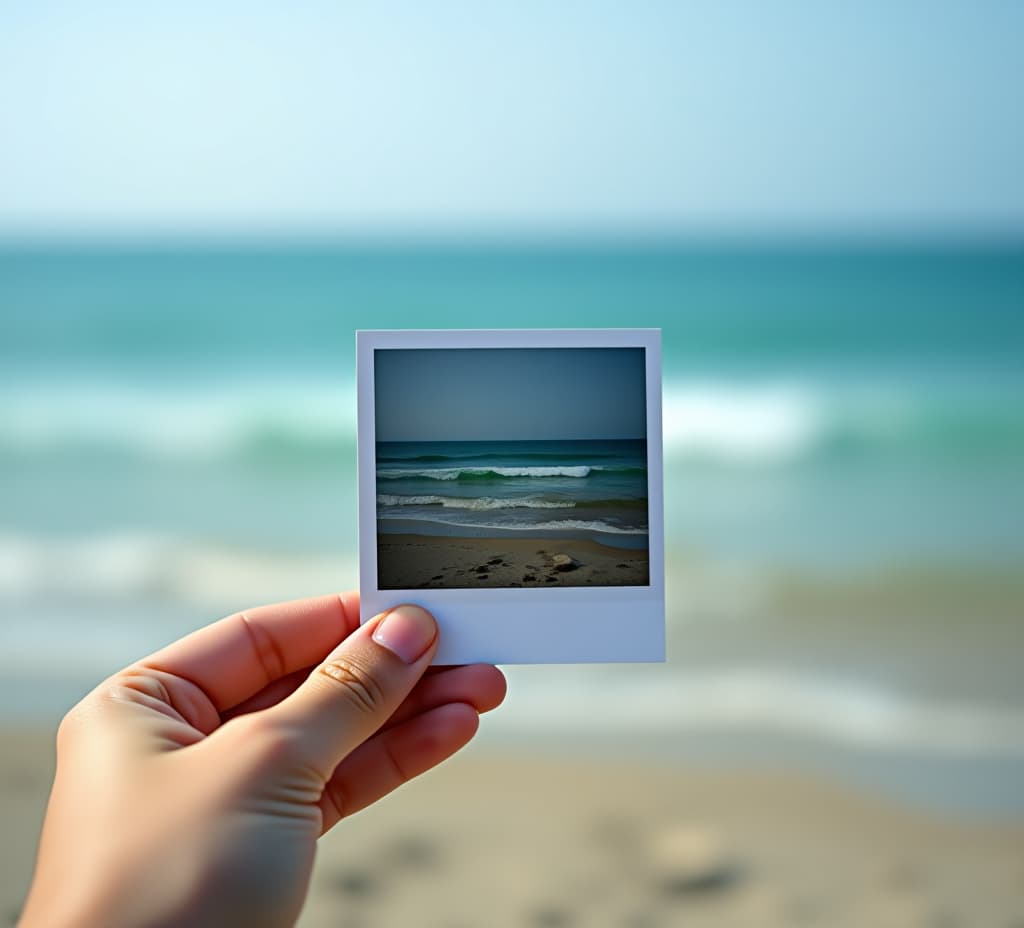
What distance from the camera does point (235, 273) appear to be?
3543mm

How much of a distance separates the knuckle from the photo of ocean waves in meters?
0.15

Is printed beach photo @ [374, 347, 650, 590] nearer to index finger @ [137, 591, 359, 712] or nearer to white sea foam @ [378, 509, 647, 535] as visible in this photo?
white sea foam @ [378, 509, 647, 535]

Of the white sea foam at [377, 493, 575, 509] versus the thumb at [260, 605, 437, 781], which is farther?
the white sea foam at [377, 493, 575, 509]

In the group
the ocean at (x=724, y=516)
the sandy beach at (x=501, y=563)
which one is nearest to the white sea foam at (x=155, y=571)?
the ocean at (x=724, y=516)

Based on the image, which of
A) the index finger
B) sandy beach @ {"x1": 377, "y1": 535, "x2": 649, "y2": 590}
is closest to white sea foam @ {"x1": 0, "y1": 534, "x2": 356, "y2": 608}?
the index finger

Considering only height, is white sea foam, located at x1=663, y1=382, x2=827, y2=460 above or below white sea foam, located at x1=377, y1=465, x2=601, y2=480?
above

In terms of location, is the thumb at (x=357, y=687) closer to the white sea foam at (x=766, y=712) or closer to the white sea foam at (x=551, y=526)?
the white sea foam at (x=551, y=526)

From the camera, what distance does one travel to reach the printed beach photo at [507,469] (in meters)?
1.11

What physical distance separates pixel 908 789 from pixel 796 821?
0.88ft

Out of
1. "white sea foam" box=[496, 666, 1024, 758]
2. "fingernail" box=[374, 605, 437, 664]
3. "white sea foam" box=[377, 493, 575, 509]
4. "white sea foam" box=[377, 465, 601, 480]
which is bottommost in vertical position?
"white sea foam" box=[496, 666, 1024, 758]

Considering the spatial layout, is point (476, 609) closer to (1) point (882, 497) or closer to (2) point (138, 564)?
(2) point (138, 564)

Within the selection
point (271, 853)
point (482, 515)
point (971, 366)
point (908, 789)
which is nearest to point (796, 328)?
point (971, 366)

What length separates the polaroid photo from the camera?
1.11 m

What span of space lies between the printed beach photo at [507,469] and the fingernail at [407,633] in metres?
0.04
